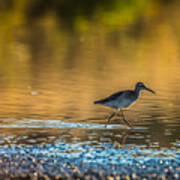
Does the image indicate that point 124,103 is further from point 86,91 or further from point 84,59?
point 84,59

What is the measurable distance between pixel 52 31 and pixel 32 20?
738 centimetres

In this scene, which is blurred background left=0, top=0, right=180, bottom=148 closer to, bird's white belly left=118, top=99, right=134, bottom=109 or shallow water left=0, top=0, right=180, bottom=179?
shallow water left=0, top=0, right=180, bottom=179

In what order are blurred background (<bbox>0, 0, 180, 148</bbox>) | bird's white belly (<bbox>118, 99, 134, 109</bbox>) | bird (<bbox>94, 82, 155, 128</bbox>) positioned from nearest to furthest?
bird (<bbox>94, 82, 155, 128</bbox>), bird's white belly (<bbox>118, 99, 134, 109</bbox>), blurred background (<bbox>0, 0, 180, 148</bbox>)

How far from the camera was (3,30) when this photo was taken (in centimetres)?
4556

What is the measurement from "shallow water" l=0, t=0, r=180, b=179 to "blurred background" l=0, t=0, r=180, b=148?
1.4 inches

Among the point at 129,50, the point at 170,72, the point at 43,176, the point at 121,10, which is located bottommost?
the point at 43,176

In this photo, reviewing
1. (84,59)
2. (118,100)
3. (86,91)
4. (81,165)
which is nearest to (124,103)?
(118,100)

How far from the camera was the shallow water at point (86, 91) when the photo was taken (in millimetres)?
14625

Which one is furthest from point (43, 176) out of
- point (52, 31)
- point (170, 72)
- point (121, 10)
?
point (121, 10)

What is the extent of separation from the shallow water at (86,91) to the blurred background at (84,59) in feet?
0.12

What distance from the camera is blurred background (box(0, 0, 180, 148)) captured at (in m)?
19.9

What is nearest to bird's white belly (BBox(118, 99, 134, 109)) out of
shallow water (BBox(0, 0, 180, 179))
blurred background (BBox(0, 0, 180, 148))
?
shallow water (BBox(0, 0, 180, 179))

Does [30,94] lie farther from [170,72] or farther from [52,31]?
[52,31]

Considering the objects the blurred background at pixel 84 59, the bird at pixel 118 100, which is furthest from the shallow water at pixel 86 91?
the bird at pixel 118 100
